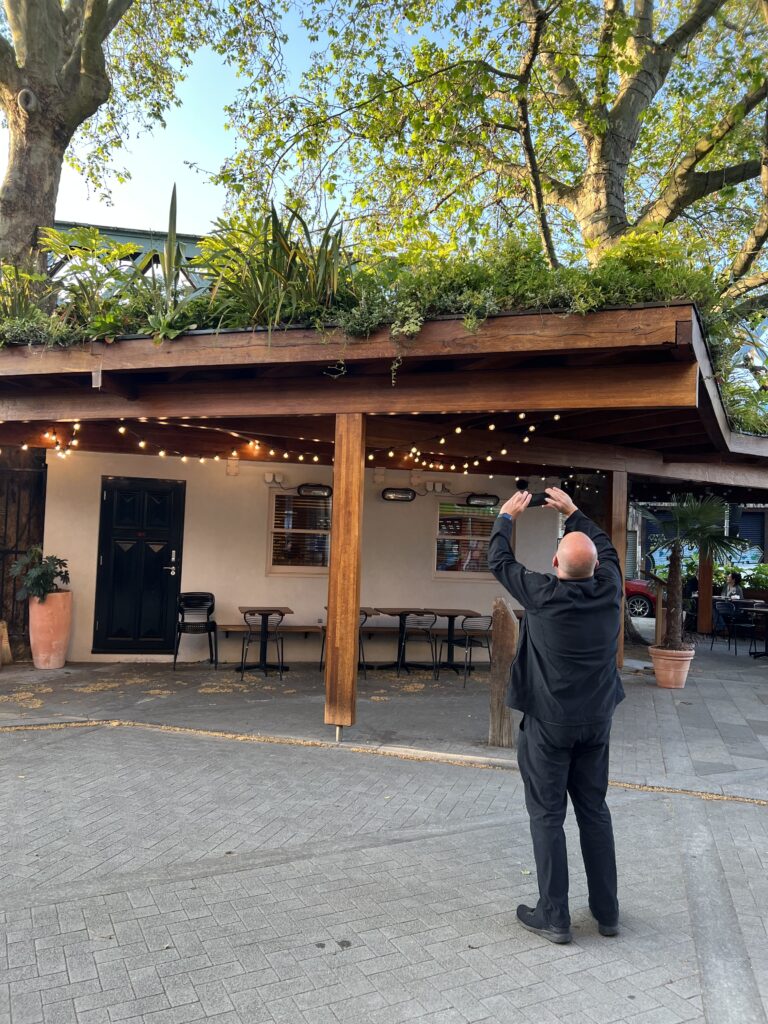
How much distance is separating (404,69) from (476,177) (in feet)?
6.56

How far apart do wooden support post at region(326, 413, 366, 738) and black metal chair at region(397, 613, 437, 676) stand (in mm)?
3626

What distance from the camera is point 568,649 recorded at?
9.30 feet

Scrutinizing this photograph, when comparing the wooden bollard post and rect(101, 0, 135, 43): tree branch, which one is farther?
rect(101, 0, 135, 43): tree branch

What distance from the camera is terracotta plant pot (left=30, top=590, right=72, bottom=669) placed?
855 centimetres

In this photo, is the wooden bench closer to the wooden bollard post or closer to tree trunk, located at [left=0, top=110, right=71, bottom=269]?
the wooden bollard post

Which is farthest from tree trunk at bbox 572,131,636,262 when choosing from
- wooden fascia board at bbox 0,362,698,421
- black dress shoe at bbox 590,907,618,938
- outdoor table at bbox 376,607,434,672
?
black dress shoe at bbox 590,907,618,938

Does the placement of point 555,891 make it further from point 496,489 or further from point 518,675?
point 496,489

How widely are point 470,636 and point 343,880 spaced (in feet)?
18.8

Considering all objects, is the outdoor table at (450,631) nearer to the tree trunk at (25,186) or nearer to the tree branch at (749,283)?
the tree branch at (749,283)

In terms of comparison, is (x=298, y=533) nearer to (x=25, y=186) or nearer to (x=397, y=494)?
(x=397, y=494)

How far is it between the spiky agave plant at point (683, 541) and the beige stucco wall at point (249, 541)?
1923 millimetres

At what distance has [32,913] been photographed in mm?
2967

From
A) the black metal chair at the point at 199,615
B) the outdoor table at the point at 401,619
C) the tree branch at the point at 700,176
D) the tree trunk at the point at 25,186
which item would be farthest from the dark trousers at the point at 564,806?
the tree branch at the point at 700,176

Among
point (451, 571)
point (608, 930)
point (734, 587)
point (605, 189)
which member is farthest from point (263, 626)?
point (734, 587)
